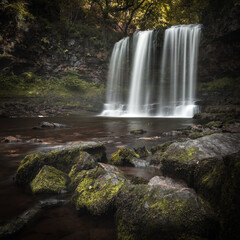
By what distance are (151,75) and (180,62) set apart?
433cm

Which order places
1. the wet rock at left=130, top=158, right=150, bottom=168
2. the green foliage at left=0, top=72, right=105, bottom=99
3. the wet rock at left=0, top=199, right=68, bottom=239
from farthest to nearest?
the green foliage at left=0, top=72, right=105, bottom=99 → the wet rock at left=130, top=158, right=150, bottom=168 → the wet rock at left=0, top=199, right=68, bottom=239

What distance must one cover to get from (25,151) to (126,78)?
22.8m

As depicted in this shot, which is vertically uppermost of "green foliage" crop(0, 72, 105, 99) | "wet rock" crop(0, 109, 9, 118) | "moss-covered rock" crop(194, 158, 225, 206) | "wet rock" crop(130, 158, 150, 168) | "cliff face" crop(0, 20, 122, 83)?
"cliff face" crop(0, 20, 122, 83)

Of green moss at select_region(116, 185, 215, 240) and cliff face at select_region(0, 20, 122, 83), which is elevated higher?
cliff face at select_region(0, 20, 122, 83)

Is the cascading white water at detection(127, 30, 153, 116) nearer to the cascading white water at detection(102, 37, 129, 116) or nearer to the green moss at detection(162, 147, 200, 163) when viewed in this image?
the cascading white water at detection(102, 37, 129, 116)

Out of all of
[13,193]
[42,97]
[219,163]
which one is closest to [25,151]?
[13,193]

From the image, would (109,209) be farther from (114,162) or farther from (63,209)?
(114,162)

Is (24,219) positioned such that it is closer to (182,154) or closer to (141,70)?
(182,154)

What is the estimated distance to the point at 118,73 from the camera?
2602cm

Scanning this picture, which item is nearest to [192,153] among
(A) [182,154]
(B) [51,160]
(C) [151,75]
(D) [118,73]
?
(A) [182,154]

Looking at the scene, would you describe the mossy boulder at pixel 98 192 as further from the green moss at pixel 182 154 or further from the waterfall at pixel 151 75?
the waterfall at pixel 151 75

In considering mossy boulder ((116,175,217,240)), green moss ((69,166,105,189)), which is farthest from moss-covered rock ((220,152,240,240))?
green moss ((69,166,105,189))

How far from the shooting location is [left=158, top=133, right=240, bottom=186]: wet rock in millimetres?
2625

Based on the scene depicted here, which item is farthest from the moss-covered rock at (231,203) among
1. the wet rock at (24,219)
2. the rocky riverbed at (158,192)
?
the wet rock at (24,219)
